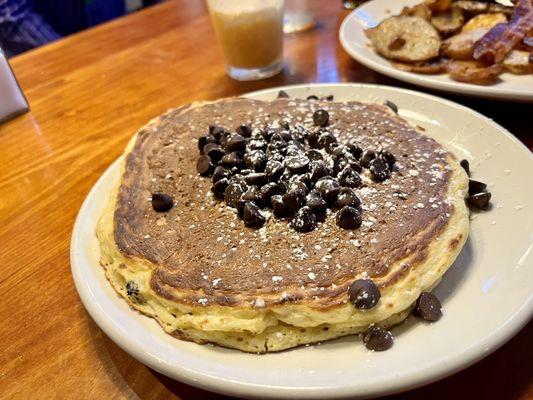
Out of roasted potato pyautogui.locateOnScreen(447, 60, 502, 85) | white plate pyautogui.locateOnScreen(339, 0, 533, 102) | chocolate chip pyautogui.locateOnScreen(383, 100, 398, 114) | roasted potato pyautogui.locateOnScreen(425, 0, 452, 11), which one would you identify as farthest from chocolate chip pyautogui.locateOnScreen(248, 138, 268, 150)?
roasted potato pyautogui.locateOnScreen(425, 0, 452, 11)

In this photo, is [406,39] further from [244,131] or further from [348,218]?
[348,218]

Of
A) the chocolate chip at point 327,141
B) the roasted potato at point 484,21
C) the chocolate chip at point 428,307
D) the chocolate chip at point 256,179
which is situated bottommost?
the roasted potato at point 484,21

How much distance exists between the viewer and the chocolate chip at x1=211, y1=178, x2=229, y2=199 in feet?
4.09

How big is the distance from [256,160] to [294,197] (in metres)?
0.19

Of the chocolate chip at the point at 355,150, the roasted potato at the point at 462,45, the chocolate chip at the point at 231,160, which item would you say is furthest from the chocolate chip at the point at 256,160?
the roasted potato at the point at 462,45

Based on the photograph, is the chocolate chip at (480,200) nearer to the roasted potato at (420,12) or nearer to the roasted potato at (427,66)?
the roasted potato at (427,66)

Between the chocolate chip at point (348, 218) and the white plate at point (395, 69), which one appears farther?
the white plate at point (395, 69)

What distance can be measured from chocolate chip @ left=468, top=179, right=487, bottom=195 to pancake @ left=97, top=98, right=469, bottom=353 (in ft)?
0.08

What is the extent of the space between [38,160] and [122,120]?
1.20 ft

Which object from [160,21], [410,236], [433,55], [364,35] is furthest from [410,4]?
[410,236]

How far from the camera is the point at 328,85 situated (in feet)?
5.84

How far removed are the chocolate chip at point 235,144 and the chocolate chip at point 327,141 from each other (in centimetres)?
21

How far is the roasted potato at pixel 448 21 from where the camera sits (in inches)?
82.0

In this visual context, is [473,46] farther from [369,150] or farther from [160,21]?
[160,21]
